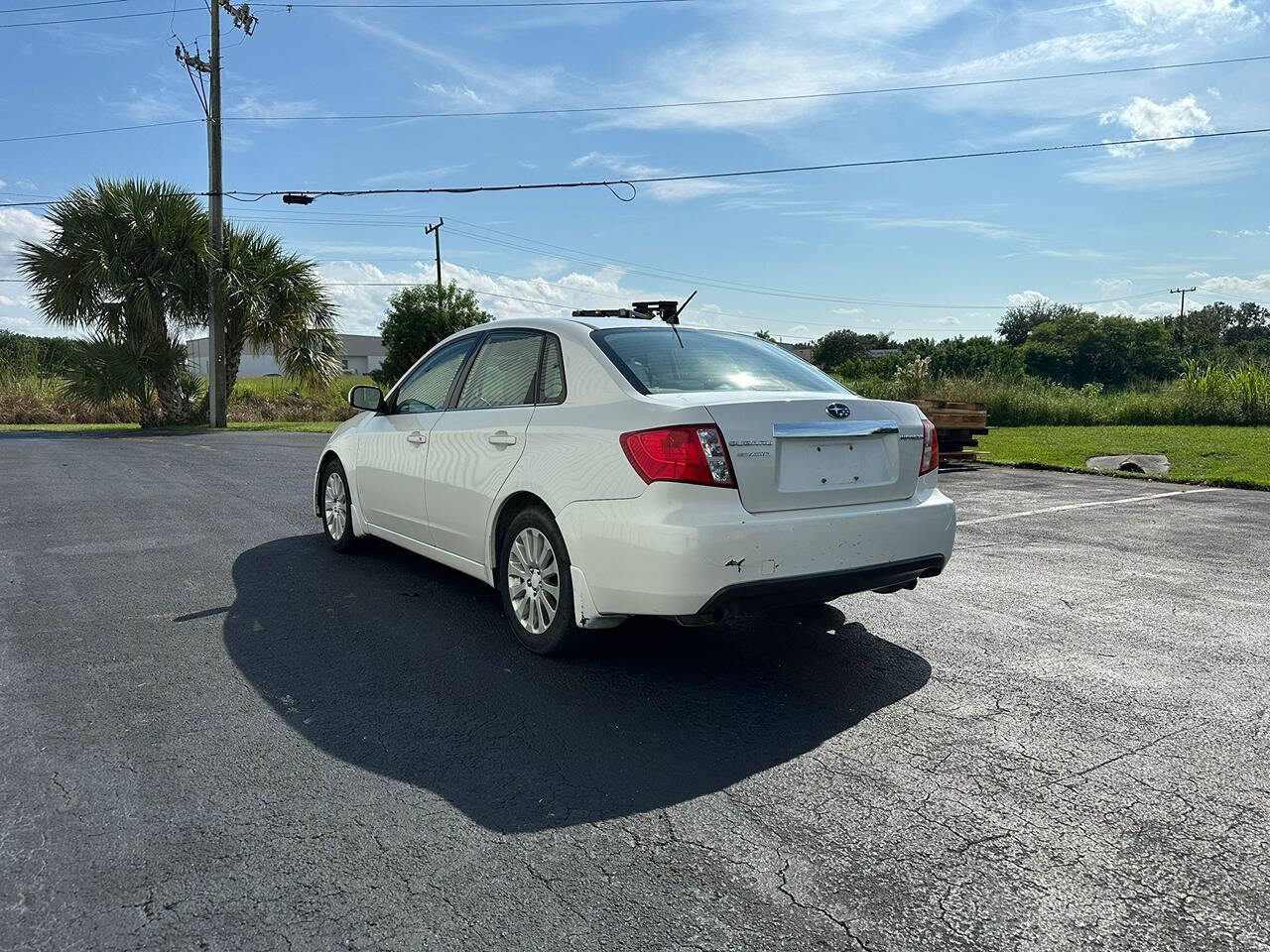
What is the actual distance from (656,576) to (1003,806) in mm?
1497

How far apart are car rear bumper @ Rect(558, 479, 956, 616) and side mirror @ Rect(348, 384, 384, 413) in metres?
2.48

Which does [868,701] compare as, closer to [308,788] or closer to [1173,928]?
[1173,928]

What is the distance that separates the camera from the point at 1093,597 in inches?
227

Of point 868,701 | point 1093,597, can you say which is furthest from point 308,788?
point 1093,597

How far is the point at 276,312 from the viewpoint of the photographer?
2522 cm

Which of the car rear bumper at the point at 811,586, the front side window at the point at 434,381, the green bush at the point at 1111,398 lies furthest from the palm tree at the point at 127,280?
the car rear bumper at the point at 811,586

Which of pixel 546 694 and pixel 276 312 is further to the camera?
pixel 276 312

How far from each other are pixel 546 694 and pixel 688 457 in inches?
45.4

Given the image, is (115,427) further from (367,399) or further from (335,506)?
(367,399)

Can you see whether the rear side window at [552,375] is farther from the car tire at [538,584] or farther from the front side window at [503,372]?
the car tire at [538,584]

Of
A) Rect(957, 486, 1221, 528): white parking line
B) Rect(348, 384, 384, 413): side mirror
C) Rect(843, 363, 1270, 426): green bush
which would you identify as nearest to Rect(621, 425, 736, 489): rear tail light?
Rect(348, 384, 384, 413): side mirror

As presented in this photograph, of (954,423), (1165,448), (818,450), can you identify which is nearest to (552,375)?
(818,450)

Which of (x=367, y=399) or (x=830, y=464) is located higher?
(x=367, y=399)

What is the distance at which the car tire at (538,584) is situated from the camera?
170 inches
